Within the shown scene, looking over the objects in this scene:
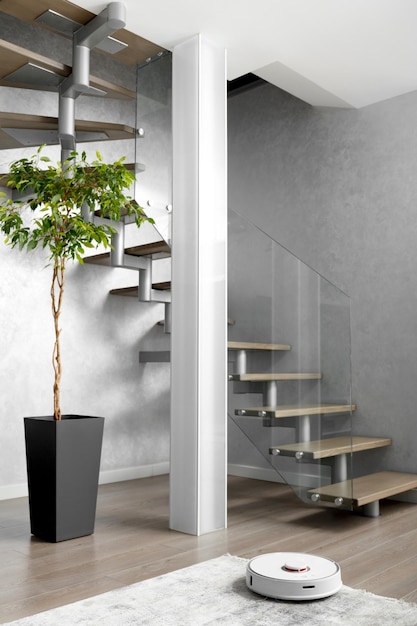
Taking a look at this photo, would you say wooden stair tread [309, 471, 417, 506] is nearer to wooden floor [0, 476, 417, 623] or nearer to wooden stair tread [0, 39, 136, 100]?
wooden floor [0, 476, 417, 623]

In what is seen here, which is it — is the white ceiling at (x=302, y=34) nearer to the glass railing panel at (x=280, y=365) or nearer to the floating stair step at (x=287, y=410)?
the glass railing panel at (x=280, y=365)

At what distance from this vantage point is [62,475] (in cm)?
308

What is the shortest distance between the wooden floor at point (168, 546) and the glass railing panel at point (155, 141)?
1.62 m

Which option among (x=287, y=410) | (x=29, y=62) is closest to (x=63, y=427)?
(x=287, y=410)

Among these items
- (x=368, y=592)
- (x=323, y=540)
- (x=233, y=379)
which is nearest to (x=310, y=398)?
(x=233, y=379)

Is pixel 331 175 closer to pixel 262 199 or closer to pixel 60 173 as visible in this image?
pixel 262 199

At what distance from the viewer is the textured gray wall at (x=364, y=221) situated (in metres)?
4.40

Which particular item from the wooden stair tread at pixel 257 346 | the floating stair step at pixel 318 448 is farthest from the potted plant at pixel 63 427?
the floating stair step at pixel 318 448

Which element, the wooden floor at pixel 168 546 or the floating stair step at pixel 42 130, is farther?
the floating stair step at pixel 42 130

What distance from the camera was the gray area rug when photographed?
2102mm

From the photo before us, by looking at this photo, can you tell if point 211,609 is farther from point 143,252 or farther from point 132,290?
point 132,290

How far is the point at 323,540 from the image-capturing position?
3.17 meters

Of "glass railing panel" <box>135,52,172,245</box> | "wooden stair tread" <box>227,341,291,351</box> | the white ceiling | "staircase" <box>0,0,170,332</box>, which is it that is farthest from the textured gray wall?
"glass railing panel" <box>135,52,172,245</box>

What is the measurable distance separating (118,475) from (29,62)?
10.0 feet
